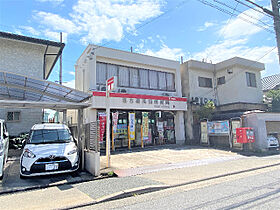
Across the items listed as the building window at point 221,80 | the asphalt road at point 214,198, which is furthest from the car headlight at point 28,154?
the building window at point 221,80

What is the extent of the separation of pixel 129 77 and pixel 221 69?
9752mm

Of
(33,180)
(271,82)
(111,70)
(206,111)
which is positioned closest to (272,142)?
(206,111)

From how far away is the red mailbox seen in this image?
12258mm

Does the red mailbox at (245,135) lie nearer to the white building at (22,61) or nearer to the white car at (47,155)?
the white car at (47,155)

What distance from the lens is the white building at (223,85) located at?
17.1 meters

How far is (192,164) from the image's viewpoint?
29.7 ft

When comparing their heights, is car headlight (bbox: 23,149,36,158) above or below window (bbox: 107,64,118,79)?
below

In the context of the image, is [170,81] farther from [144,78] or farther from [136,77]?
[136,77]

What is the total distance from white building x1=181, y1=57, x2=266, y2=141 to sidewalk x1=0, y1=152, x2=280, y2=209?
31.2 feet

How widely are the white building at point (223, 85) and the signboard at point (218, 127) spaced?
1.80 metres

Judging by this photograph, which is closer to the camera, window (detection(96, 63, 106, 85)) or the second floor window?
window (detection(96, 63, 106, 85))

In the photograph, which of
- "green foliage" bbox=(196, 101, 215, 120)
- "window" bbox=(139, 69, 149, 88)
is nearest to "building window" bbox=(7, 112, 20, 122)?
"window" bbox=(139, 69, 149, 88)

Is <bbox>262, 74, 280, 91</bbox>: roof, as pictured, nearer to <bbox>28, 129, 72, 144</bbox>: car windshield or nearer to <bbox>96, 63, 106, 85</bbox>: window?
<bbox>96, 63, 106, 85</bbox>: window

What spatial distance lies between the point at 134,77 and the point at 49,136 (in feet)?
27.7
